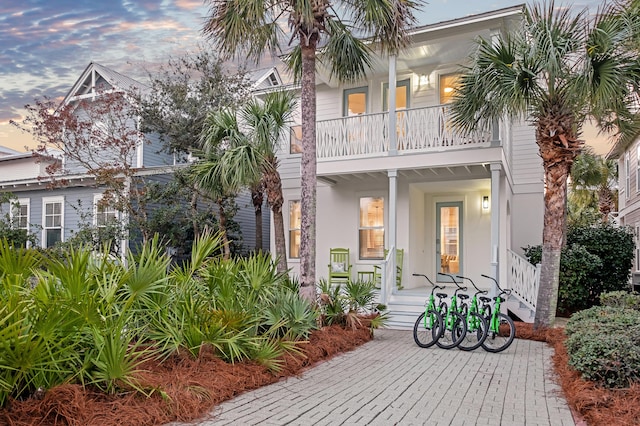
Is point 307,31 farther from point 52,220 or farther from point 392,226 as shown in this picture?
point 52,220

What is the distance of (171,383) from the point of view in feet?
16.7

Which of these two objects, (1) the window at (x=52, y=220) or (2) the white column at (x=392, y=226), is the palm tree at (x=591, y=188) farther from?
(1) the window at (x=52, y=220)

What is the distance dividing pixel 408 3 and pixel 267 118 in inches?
147

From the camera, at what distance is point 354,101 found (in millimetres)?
14492

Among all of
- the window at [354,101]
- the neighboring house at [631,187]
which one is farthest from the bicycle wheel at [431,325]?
the neighboring house at [631,187]

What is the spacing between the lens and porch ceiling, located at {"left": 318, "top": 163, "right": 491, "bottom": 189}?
1186 centimetres

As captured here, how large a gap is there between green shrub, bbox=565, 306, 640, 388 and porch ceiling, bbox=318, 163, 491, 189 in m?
5.40

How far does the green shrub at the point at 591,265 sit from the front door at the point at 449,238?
70.6 inches

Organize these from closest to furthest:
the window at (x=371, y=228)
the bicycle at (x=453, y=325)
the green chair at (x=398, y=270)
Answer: the bicycle at (x=453, y=325) → the green chair at (x=398, y=270) → the window at (x=371, y=228)

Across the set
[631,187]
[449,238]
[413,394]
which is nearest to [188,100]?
[449,238]

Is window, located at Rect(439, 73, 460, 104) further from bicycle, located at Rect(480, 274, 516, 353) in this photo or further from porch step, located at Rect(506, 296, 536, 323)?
bicycle, located at Rect(480, 274, 516, 353)

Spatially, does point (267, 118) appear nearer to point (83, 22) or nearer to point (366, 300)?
point (366, 300)

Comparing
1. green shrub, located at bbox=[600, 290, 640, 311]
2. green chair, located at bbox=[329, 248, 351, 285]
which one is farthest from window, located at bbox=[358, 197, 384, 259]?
green shrub, located at bbox=[600, 290, 640, 311]

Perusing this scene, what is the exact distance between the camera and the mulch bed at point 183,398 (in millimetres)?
4203
